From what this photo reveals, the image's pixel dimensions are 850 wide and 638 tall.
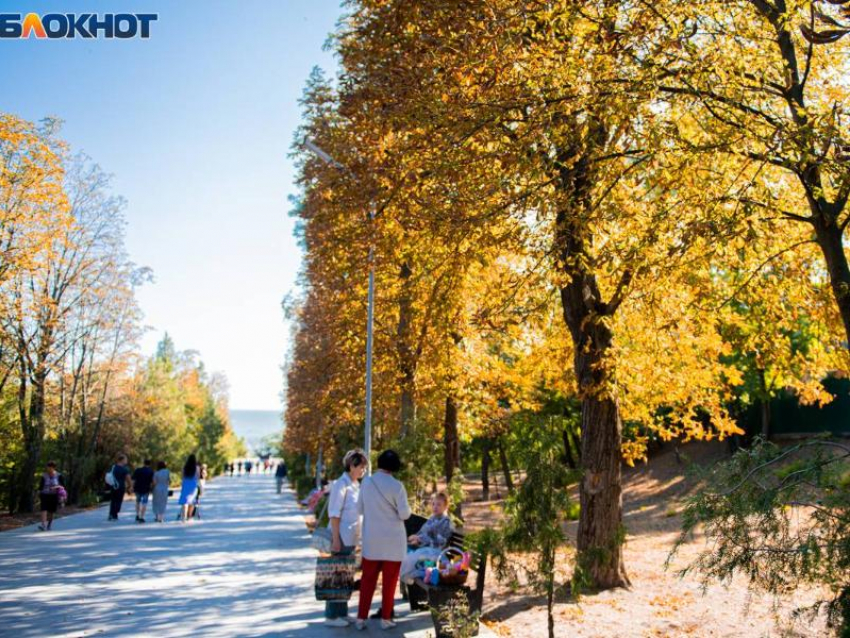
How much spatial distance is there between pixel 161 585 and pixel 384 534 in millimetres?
4941

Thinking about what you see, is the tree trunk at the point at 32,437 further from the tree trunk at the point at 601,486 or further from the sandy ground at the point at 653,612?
the tree trunk at the point at 601,486

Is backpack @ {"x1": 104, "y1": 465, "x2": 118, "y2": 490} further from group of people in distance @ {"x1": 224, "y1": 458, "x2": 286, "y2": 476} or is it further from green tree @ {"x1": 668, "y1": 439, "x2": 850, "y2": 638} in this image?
group of people in distance @ {"x1": 224, "y1": 458, "x2": 286, "y2": 476}

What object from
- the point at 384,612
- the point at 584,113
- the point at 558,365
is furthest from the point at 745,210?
the point at 558,365

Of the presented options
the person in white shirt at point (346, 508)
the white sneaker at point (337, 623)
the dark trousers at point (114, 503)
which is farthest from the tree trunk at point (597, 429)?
the dark trousers at point (114, 503)

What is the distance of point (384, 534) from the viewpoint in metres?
8.59

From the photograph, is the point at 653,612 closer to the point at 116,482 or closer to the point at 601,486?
the point at 601,486

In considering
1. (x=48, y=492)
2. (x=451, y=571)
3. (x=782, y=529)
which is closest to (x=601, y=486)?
(x=451, y=571)

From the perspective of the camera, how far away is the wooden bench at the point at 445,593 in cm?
785

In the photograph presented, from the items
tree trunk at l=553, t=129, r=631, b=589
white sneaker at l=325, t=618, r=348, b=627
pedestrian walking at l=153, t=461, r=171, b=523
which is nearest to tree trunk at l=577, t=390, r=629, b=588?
tree trunk at l=553, t=129, r=631, b=589

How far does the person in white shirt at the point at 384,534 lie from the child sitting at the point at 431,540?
506 millimetres

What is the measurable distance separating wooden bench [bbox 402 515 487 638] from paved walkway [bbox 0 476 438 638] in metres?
0.30

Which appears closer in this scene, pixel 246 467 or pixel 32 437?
pixel 32 437

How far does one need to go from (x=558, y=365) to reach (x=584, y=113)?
699 centimetres

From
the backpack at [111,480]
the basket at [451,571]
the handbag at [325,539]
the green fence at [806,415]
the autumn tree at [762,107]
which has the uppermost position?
the autumn tree at [762,107]
